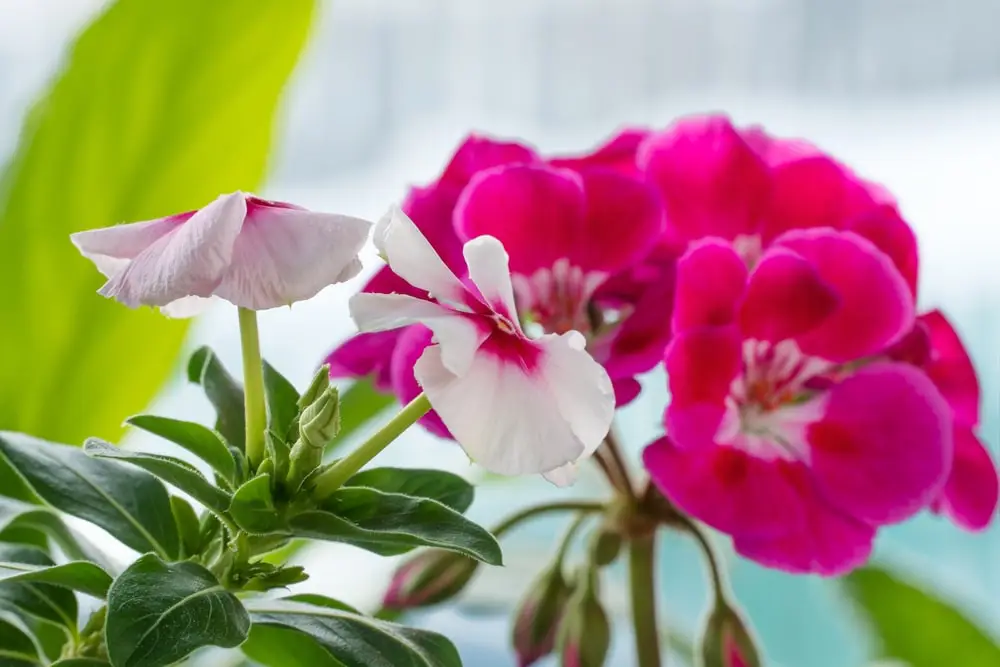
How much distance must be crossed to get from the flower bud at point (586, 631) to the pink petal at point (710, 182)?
0.39 feet

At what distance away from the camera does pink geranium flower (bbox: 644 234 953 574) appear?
1.04 feet

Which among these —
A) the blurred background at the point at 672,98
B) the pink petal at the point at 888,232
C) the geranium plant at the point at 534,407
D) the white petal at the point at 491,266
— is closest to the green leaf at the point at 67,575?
the geranium plant at the point at 534,407

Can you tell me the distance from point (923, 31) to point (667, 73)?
32 centimetres

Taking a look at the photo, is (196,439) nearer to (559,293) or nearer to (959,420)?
(559,293)

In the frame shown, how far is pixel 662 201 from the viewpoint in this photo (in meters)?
0.35

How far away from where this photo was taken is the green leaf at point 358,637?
0.84 feet

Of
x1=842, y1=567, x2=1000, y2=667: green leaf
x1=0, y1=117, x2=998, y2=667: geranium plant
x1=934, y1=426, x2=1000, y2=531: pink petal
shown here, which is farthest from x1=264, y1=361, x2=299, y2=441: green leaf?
x1=842, y1=567, x2=1000, y2=667: green leaf

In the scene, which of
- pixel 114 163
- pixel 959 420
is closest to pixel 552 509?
pixel 959 420

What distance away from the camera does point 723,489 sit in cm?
32

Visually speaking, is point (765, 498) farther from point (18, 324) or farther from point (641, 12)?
point (641, 12)

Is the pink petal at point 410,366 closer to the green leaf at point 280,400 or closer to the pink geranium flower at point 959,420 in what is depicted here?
the green leaf at point 280,400

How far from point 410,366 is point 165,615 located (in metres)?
0.11

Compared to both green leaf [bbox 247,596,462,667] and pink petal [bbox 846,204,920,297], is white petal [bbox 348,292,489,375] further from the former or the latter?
pink petal [bbox 846,204,920,297]

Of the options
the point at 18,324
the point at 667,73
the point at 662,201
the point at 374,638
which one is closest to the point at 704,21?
the point at 667,73
